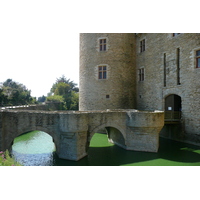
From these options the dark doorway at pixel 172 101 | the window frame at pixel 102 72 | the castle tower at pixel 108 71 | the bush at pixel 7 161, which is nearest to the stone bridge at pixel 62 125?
the bush at pixel 7 161

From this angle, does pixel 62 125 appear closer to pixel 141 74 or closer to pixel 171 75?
pixel 171 75

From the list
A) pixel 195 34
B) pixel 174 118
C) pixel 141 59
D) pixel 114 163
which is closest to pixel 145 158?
pixel 114 163

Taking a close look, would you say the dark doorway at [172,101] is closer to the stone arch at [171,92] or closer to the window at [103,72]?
the stone arch at [171,92]

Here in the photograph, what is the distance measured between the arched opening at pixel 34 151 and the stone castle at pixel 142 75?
18.6 feet

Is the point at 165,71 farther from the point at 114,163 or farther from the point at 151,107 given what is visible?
the point at 114,163

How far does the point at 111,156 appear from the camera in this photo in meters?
A: 10.5

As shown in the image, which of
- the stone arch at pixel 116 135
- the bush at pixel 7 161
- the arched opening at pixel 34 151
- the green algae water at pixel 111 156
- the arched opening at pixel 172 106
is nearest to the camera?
the bush at pixel 7 161

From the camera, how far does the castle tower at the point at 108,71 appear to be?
16656mm

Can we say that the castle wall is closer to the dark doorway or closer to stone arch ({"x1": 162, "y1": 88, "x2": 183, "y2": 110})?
stone arch ({"x1": 162, "y1": 88, "x2": 183, "y2": 110})

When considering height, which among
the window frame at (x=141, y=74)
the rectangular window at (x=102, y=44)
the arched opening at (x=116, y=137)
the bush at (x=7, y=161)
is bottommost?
the arched opening at (x=116, y=137)

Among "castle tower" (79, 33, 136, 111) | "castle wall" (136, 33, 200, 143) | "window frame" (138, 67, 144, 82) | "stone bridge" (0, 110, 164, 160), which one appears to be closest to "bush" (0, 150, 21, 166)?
"stone bridge" (0, 110, 164, 160)

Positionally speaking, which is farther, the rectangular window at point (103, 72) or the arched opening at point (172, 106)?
the rectangular window at point (103, 72)

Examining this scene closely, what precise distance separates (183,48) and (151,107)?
215 inches

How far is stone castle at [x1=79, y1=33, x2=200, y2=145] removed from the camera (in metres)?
12.8
